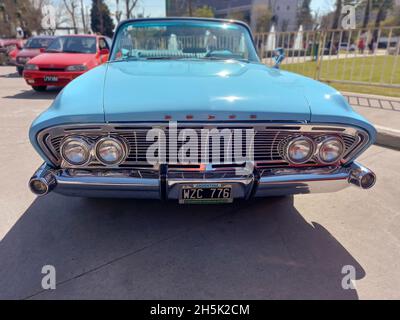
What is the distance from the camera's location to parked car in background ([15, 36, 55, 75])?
1223cm

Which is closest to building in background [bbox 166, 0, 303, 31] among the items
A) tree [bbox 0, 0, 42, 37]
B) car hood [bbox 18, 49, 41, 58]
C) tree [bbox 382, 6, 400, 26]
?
tree [bbox 382, 6, 400, 26]

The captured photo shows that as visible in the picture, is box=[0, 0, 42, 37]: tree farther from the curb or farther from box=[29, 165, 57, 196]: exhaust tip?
box=[29, 165, 57, 196]: exhaust tip

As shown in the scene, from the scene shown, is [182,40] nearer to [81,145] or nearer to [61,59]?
[81,145]

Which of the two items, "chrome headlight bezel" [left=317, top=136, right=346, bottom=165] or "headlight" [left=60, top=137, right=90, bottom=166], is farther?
"chrome headlight bezel" [left=317, top=136, right=346, bottom=165]

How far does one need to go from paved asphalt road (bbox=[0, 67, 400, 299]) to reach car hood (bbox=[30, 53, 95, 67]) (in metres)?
5.62

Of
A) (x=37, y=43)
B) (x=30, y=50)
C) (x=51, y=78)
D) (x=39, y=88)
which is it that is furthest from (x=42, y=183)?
(x=37, y=43)

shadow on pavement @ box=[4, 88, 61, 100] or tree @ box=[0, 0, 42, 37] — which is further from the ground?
tree @ box=[0, 0, 42, 37]

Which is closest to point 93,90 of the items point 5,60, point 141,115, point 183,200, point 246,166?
point 141,115

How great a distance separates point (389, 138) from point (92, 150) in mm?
4288

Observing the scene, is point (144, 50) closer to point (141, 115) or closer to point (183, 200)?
point (141, 115)

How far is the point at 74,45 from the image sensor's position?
30.2 feet

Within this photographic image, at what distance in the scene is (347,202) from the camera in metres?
2.98

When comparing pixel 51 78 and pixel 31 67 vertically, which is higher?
pixel 31 67

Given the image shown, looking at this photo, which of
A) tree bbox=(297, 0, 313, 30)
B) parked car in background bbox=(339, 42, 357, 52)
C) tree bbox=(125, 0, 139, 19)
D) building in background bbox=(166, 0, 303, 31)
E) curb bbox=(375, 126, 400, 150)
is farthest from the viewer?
tree bbox=(297, 0, 313, 30)
